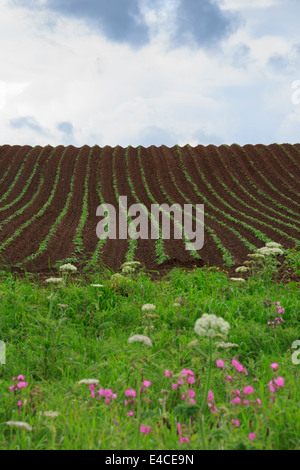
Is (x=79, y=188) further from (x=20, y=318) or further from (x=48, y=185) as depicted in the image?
(x=20, y=318)

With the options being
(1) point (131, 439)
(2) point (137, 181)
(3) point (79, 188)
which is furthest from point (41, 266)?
(2) point (137, 181)

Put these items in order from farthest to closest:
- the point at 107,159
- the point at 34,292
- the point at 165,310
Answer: the point at 107,159
the point at 34,292
the point at 165,310

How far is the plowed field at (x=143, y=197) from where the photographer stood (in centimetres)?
1291

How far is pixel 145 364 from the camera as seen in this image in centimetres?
368

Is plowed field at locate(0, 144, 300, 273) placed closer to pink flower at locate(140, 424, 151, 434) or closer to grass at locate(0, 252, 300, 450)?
grass at locate(0, 252, 300, 450)

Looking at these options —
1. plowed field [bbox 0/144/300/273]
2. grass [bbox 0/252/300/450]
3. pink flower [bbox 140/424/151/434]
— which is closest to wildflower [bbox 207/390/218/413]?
grass [bbox 0/252/300/450]

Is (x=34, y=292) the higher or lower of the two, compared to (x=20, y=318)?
higher

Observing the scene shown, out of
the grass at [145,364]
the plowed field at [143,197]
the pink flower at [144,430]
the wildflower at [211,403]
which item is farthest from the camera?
the plowed field at [143,197]

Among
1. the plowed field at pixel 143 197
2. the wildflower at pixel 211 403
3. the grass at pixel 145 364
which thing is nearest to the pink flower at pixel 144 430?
the grass at pixel 145 364

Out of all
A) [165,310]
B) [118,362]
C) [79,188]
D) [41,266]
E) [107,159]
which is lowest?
[118,362]

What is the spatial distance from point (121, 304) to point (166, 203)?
15.5 m

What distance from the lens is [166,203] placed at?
70.3ft

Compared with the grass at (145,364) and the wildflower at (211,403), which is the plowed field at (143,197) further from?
the wildflower at (211,403)

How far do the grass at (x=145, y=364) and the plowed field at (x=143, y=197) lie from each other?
4.43 m
